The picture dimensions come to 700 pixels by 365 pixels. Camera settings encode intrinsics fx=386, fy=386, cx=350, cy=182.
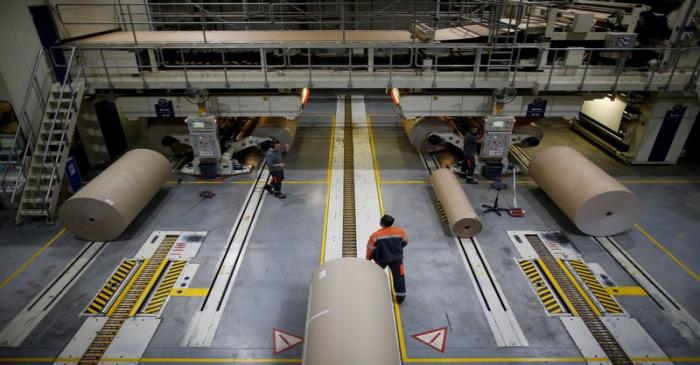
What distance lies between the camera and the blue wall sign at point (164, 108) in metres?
10.0

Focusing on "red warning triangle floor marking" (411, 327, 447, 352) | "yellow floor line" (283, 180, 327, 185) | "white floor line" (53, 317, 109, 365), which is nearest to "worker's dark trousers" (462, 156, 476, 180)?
"yellow floor line" (283, 180, 327, 185)

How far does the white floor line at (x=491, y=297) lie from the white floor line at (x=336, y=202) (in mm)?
2466

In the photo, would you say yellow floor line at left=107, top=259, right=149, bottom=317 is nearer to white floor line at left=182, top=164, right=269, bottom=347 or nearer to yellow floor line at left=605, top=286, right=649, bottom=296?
white floor line at left=182, top=164, right=269, bottom=347

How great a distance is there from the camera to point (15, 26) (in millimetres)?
8336

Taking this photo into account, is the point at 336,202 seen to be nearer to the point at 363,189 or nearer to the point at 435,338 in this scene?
the point at 363,189

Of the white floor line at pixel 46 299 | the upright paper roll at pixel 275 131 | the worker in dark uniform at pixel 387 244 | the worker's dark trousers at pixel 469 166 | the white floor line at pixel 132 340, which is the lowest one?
the white floor line at pixel 132 340

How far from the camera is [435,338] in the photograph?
5754 mm

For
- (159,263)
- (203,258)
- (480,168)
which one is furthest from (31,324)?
(480,168)

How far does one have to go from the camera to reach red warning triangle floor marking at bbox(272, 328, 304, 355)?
5.58 meters

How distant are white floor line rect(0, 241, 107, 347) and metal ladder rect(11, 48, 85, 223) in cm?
193

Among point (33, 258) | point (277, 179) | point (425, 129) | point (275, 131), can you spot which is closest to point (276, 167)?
point (277, 179)

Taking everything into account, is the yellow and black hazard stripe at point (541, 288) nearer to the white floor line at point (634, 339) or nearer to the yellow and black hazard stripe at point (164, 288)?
the white floor line at point (634, 339)

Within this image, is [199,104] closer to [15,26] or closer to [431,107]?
[15,26]

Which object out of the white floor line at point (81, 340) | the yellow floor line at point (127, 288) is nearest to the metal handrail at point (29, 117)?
the yellow floor line at point (127, 288)
